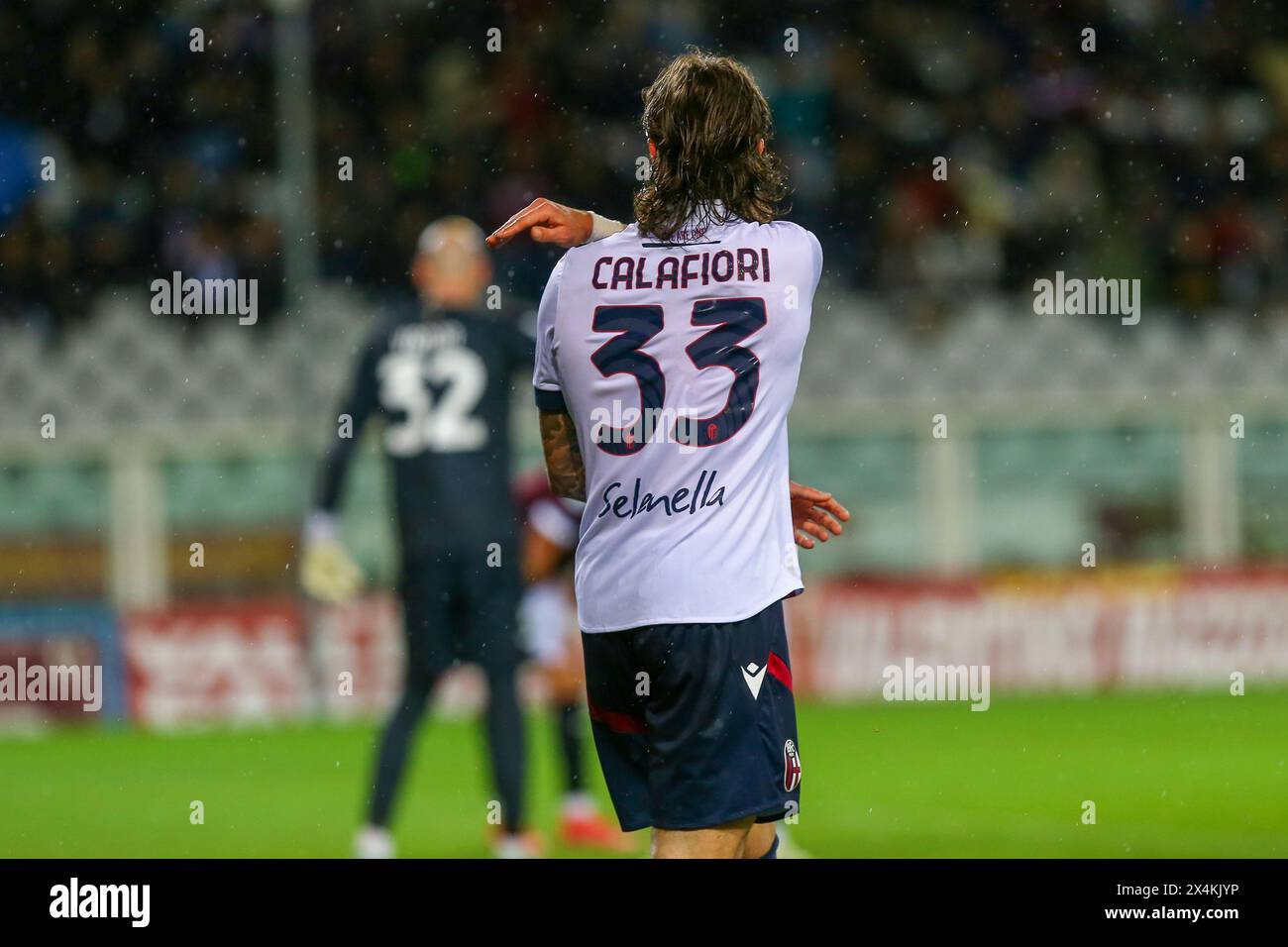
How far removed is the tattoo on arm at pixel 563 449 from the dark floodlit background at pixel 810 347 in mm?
4823

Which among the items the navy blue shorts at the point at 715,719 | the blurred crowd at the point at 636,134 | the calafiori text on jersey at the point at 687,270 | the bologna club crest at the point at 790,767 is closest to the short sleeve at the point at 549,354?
the calafiori text on jersey at the point at 687,270

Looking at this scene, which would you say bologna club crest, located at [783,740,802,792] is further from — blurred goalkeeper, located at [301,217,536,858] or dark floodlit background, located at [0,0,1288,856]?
dark floodlit background, located at [0,0,1288,856]

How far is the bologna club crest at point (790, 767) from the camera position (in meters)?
3.63

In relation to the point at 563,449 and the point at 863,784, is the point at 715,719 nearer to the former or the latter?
the point at 563,449

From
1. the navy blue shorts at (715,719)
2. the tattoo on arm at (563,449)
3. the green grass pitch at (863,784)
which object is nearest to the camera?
the navy blue shorts at (715,719)

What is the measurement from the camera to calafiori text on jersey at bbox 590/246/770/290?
361 centimetres

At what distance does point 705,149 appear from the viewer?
12.0ft

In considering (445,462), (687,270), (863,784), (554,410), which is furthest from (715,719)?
(863,784)

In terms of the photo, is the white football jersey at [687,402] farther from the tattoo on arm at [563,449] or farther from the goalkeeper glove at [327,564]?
the goalkeeper glove at [327,564]

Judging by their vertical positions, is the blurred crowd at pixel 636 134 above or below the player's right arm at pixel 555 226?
above

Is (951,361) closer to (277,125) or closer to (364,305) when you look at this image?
(364,305)

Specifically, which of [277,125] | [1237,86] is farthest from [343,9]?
[1237,86]

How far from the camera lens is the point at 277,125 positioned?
13.4m
